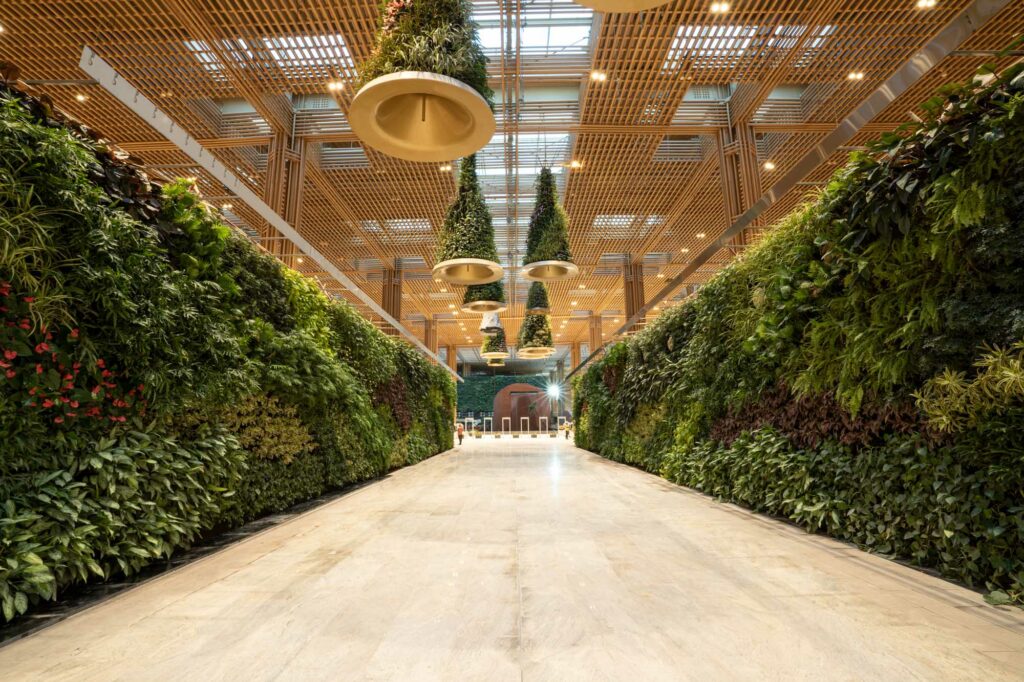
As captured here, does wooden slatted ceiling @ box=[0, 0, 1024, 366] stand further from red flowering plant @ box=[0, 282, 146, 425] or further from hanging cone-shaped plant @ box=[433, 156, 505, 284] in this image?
red flowering plant @ box=[0, 282, 146, 425]

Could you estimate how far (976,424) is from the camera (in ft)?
5.24

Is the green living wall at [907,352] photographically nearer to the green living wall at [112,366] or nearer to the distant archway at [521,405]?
the green living wall at [112,366]

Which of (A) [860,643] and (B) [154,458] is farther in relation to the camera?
(B) [154,458]

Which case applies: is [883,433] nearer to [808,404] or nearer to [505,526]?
[808,404]

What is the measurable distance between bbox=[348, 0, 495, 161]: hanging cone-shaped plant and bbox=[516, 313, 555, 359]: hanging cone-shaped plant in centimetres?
780

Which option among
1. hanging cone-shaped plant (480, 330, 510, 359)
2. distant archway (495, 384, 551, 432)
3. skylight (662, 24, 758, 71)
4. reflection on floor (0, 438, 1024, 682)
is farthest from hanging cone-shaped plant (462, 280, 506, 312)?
distant archway (495, 384, 551, 432)

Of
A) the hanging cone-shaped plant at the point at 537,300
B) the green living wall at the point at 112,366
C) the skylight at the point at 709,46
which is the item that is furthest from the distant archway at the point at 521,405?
the green living wall at the point at 112,366

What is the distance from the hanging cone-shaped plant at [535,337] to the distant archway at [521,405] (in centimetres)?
1622

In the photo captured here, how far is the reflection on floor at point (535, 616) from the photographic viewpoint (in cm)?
113

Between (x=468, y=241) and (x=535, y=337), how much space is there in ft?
17.8

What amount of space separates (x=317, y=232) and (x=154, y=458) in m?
11.6

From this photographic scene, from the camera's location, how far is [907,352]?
1865 mm

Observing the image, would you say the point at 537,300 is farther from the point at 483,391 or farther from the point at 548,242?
the point at 483,391

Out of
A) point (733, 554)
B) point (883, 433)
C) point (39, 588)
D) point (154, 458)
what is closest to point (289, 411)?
point (154, 458)
